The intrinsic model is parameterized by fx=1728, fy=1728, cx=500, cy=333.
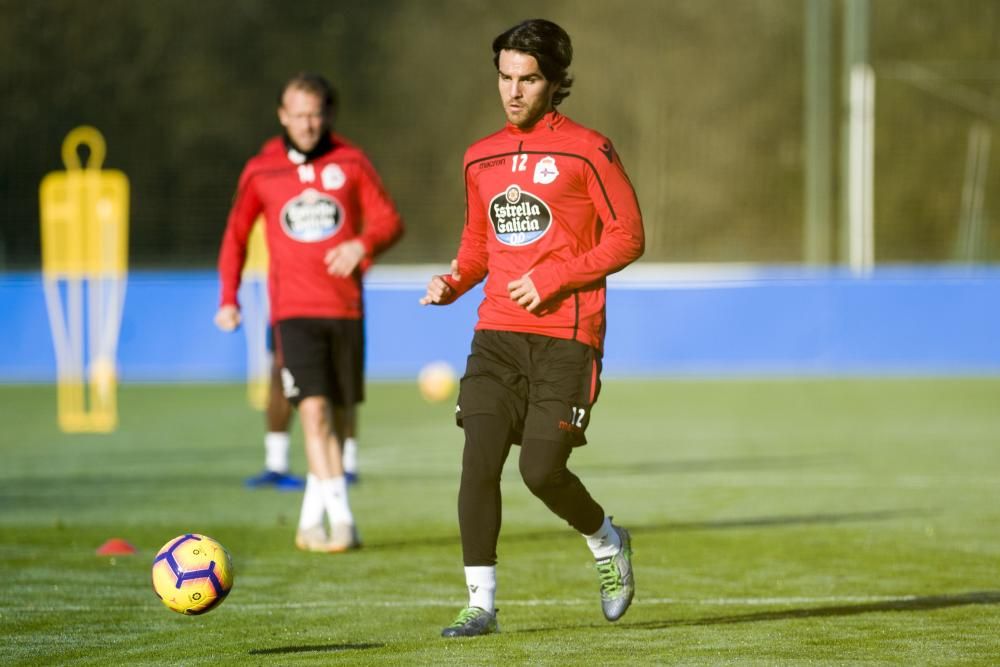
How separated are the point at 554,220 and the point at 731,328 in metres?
17.4

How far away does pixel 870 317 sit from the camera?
2272 centimetres

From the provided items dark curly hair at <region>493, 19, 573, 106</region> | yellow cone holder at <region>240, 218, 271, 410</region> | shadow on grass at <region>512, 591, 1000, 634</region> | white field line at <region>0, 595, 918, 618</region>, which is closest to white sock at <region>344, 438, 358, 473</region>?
white field line at <region>0, 595, 918, 618</region>

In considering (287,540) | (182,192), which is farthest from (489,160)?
(182,192)

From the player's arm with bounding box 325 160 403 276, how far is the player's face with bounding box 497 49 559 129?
2.23 m

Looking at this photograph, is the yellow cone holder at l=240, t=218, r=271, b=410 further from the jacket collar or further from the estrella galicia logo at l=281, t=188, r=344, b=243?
the jacket collar

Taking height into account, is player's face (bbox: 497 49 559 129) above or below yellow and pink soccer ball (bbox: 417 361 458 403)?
above

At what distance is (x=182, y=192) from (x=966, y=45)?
13.4 metres

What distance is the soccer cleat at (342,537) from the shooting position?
7879 millimetres

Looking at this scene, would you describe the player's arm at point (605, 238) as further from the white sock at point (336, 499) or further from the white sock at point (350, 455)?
the white sock at point (350, 455)

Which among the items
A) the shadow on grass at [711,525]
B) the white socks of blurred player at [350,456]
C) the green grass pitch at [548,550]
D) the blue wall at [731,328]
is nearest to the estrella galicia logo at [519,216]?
the green grass pitch at [548,550]

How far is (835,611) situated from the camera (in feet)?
20.4

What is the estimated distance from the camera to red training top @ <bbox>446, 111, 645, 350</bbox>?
5.58m

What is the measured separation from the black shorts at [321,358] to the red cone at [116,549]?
3.24 ft

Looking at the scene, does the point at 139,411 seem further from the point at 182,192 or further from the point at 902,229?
the point at 902,229
